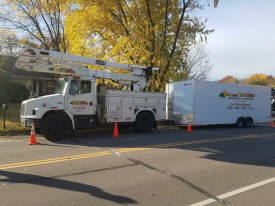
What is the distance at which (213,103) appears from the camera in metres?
16.0

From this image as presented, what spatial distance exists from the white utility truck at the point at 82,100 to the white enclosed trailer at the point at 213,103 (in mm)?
2150

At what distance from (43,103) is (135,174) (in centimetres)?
628

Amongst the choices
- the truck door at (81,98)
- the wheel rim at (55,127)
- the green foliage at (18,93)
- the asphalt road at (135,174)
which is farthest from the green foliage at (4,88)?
the asphalt road at (135,174)

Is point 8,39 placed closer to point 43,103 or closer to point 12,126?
point 12,126

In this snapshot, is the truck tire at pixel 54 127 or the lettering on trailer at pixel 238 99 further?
the lettering on trailer at pixel 238 99

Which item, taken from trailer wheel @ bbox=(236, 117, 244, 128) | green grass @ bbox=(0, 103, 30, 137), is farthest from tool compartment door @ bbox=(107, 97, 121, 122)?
trailer wheel @ bbox=(236, 117, 244, 128)

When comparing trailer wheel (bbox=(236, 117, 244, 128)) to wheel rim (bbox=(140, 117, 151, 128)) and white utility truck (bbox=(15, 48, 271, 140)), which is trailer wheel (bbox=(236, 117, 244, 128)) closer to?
white utility truck (bbox=(15, 48, 271, 140))

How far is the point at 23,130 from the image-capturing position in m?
13.0

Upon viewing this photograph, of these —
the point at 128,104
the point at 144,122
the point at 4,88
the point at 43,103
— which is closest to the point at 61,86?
the point at 43,103

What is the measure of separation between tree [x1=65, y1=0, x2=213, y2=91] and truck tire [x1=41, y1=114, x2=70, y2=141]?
22.5ft

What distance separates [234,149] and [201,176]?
3.82m

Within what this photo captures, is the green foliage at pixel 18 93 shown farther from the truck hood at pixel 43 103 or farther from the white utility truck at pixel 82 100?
the truck hood at pixel 43 103

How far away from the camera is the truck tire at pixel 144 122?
1309 centimetres

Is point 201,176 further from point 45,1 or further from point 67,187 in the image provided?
point 45,1
